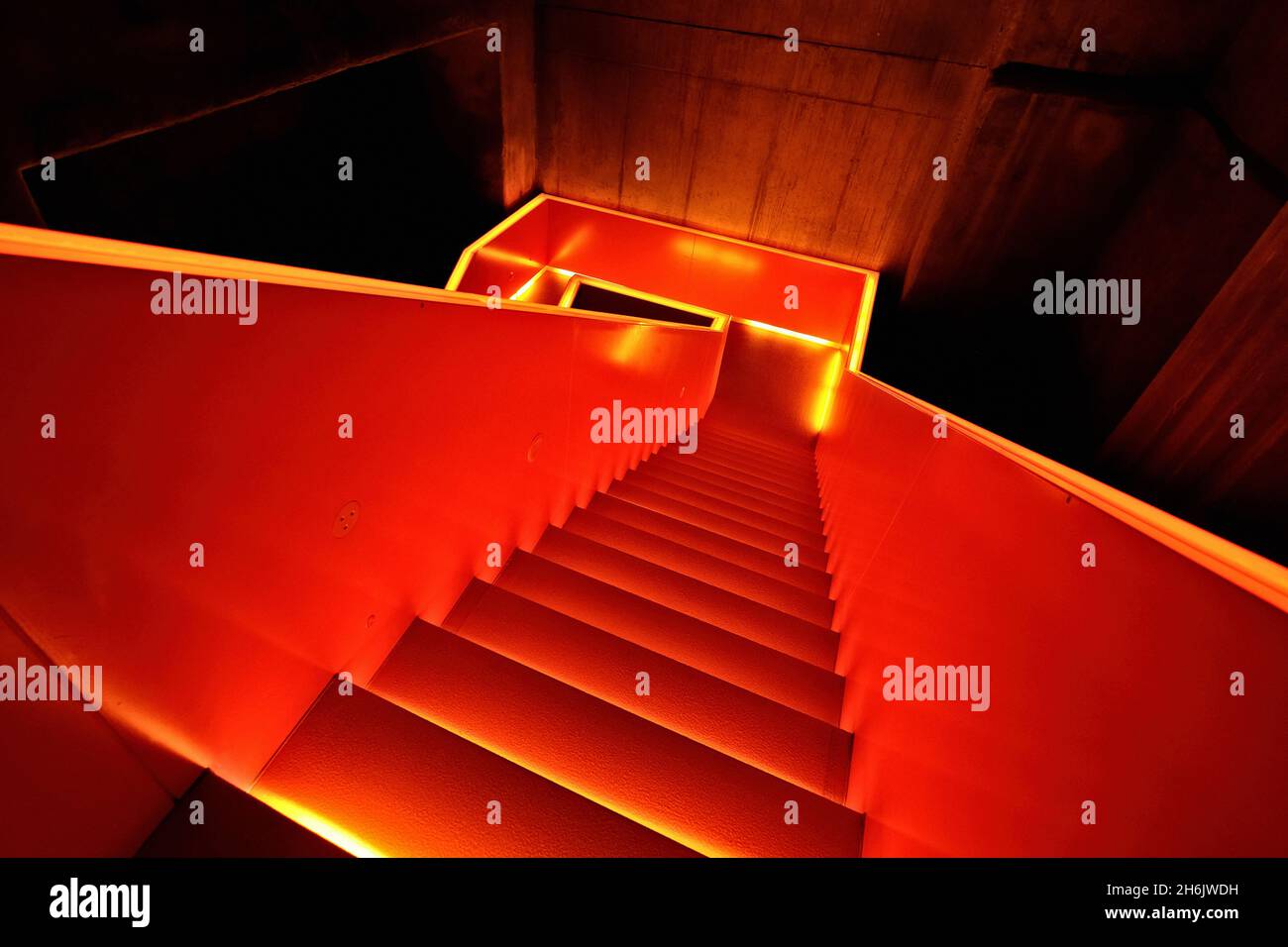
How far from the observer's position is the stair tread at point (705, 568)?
2545 mm

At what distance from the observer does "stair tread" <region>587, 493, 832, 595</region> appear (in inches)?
112

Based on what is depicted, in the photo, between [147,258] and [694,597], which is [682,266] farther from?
Result: [147,258]

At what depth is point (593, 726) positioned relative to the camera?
146 centimetres

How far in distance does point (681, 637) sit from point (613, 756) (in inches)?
25.5

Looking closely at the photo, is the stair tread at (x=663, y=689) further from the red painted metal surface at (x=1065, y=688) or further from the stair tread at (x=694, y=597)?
the stair tread at (x=694, y=597)

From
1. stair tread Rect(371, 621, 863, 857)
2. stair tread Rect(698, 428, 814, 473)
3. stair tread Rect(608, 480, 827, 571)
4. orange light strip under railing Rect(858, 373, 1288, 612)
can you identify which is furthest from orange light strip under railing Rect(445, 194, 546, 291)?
orange light strip under railing Rect(858, 373, 1288, 612)

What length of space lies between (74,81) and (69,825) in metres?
3.05

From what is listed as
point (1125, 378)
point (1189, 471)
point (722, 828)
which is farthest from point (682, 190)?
point (722, 828)

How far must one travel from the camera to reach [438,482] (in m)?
1.62

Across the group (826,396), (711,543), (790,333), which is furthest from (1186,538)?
(790,333)

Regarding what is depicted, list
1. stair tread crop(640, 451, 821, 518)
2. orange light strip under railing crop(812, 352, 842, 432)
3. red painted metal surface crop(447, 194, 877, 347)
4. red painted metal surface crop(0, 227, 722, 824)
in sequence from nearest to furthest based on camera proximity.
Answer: red painted metal surface crop(0, 227, 722, 824)
stair tread crop(640, 451, 821, 518)
red painted metal surface crop(447, 194, 877, 347)
orange light strip under railing crop(812, 352, 842, 432)

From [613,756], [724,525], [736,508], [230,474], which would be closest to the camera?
[230,474]

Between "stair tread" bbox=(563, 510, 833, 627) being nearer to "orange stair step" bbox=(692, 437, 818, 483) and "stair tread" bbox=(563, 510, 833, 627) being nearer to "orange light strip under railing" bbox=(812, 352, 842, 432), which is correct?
"orange stair step" bbox=(692, 437, 818, 483)

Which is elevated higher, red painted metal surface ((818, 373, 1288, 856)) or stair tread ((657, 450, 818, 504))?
stair tread ((657, 450, 818, 504))
